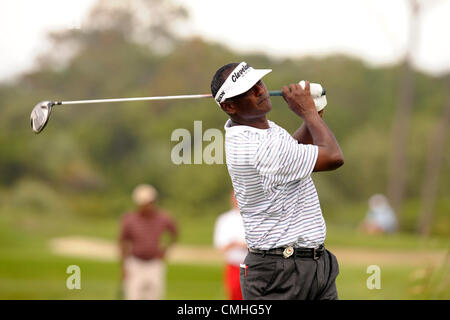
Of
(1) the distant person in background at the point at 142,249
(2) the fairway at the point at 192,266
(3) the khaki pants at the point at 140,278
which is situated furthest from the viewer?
(2) the fairway at the point at 192,266

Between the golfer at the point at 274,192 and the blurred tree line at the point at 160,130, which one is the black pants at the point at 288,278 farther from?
the blurred tree line at the point at 160,130

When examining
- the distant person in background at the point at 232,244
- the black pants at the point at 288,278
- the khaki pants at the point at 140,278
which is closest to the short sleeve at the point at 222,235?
the distant person in background at the point at 232,244

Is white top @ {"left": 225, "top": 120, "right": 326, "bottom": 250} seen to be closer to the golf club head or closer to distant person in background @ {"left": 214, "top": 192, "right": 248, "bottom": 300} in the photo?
the golf club head

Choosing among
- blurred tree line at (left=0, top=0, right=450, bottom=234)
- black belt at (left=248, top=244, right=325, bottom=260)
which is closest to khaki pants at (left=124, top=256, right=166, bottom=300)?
black belt at (left=248, top=244, right=325, bottom=260)

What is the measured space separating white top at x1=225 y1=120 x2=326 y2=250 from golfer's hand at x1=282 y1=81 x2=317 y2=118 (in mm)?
179

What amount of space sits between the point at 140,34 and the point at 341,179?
16283 millimetres

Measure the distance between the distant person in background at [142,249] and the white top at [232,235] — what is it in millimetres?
2676


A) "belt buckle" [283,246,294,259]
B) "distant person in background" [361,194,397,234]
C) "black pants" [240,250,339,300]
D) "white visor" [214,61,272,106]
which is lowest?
"black pants" [240,250,339,300]

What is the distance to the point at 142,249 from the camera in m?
11.7

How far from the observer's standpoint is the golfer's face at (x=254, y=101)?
462 centimetres

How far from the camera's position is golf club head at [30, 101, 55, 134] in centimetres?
534

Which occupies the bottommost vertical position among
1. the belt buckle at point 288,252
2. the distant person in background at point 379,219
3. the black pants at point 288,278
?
the black pants at point 288,278

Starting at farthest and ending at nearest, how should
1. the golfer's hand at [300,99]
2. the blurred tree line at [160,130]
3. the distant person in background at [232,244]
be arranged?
1. the blurred tree line at [160,130]
2. the distant person in background at [232,244]
3. the golfer's hand at [300,99]

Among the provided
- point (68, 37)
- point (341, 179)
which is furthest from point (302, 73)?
point (68, 37)
